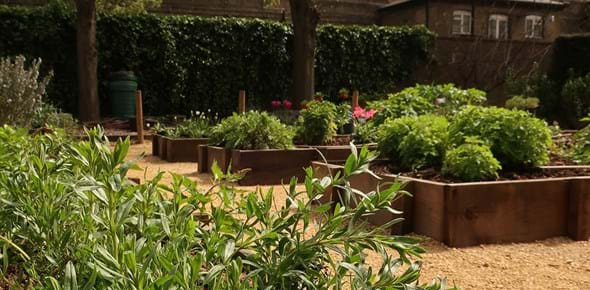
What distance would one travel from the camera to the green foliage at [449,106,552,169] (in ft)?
12.8

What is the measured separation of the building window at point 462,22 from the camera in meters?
19.3

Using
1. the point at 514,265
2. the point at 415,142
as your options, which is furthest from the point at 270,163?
the point at 514,265

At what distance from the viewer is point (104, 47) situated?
40.4ft

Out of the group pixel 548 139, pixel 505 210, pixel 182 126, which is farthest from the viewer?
pixel 182 126

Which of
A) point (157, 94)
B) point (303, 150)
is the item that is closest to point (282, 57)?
point (157, 94)

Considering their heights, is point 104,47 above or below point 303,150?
above

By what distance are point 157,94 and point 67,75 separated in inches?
77.1

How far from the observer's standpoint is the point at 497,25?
20.6 metres

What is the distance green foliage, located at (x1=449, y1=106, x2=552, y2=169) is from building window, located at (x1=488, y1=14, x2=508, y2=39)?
17486mm

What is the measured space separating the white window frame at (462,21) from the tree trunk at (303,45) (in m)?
8.31

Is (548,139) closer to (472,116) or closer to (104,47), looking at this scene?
(472,116)

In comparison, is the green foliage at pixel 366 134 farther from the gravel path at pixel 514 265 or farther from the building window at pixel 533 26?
the building window at pixel 533 26

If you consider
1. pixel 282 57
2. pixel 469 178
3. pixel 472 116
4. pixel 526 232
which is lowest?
pixel 526 232

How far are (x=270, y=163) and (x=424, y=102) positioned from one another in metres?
2.24
